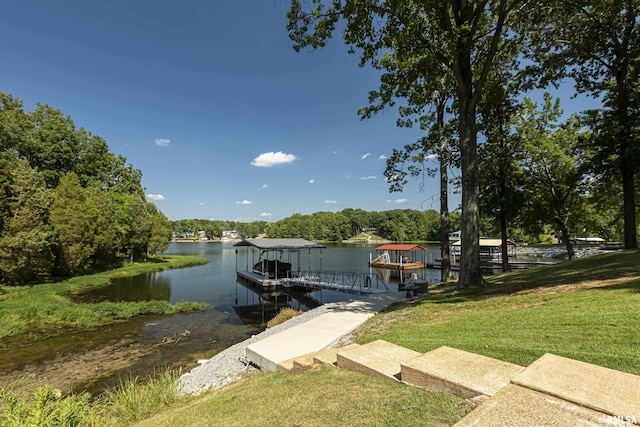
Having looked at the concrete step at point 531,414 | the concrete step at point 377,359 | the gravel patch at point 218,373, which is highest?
the concrete step at point 531,414

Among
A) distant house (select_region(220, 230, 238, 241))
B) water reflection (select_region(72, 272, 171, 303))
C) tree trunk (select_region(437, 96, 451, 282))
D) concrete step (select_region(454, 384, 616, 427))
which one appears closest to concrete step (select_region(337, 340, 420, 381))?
concrete step (select_region(454, 384, 616, 427))

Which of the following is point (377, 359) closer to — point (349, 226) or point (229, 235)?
point (349, 226)

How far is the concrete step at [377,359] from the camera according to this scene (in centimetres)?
364

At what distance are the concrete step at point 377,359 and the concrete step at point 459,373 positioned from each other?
0.30 meters

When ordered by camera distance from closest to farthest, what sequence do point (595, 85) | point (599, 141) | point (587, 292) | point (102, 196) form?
point (587, 292)
point (599, 141)
point (595, 85)
point (102, 196)

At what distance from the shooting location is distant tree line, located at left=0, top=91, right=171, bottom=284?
67.3 ft

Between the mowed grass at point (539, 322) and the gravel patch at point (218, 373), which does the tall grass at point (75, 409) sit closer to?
the gravel patch at point (218, 373)

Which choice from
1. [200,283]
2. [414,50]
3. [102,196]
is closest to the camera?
[414,50]

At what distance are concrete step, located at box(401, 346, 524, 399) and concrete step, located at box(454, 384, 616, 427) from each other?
0.39 metres

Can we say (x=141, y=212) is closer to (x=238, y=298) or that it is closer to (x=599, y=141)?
(x=238, y=298)

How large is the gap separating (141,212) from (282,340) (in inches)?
1561

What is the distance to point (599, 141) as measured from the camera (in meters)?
13.7

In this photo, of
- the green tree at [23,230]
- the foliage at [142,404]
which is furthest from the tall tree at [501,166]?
the green tree at [23,230]

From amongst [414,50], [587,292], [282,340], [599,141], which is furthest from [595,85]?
[282,340]
